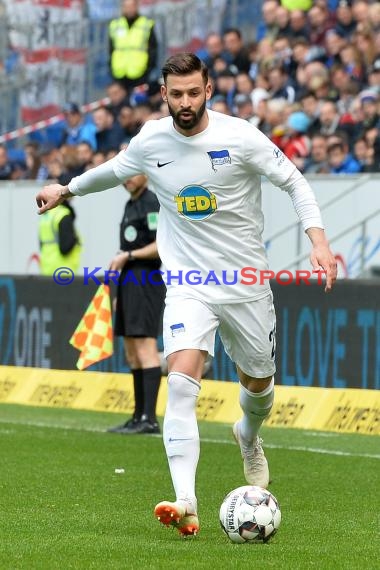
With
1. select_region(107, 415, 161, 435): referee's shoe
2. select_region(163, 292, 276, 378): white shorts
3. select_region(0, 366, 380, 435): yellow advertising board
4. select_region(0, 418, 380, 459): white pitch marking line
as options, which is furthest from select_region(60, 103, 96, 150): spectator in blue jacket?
select_region(163, 292, 276, 378): white shorts

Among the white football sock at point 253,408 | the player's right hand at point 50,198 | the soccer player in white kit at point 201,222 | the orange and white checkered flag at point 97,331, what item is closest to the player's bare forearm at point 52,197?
the player's right hand at point 50,198

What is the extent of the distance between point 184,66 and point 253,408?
2.25 meters

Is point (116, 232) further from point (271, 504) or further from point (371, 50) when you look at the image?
point (271, 504)

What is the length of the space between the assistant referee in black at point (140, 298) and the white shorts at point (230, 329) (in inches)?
184

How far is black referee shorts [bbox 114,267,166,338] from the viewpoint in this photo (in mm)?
13125

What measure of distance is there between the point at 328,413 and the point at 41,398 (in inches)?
157

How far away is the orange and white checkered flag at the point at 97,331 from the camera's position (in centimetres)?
1497

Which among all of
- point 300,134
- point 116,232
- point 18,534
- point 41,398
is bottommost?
point 41,398

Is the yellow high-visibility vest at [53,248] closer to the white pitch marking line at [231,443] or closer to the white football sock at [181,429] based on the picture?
the white pitch marking line at [231,443]

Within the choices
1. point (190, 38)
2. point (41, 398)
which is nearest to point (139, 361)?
point (41, 398)

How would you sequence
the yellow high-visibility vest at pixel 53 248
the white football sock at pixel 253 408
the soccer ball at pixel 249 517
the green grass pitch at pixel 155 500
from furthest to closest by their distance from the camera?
the yellow high-visibility vest at pixel 53 248
the white football sock at pixel 253 408
the soccer ball at pixel 249 517
the green grass pitch at pixel 155 500

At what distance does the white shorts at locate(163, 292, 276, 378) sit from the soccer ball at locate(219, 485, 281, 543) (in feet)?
2.87

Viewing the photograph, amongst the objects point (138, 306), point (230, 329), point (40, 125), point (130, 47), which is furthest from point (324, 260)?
point (40, 125)

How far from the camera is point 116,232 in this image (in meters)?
18.3
